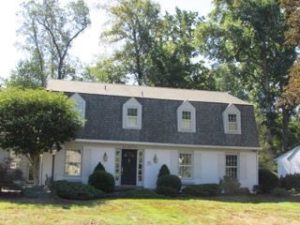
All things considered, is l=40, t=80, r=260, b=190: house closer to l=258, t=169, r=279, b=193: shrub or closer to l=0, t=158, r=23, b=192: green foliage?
l=258, t=169, r=279, b=193: shrub

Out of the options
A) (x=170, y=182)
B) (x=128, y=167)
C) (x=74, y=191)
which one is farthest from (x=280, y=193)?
(x=74, y=191)

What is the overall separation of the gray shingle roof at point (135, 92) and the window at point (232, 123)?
131cm

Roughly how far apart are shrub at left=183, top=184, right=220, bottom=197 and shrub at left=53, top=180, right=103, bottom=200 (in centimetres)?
569

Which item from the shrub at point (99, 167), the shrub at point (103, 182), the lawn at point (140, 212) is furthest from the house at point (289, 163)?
the shrub at point (103, 182)

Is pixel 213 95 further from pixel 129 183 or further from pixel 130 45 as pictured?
pixel 130 45

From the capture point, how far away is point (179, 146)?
98.7 ft

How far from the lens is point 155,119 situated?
30.5 m

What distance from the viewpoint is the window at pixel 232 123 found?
31.5 metres

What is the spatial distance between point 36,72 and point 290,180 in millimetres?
29087

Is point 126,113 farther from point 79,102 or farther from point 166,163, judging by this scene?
point 166,163

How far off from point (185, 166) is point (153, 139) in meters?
2.57

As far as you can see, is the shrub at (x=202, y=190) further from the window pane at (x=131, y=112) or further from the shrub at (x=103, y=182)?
the window pane at (x=131, y=112)

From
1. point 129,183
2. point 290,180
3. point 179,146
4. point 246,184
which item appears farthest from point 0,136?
point 290,180

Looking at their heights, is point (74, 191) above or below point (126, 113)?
below
